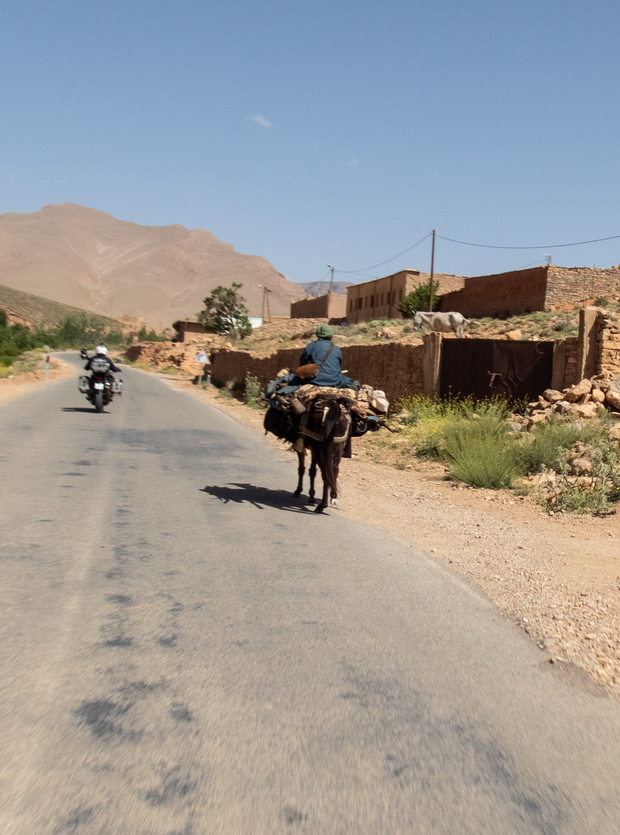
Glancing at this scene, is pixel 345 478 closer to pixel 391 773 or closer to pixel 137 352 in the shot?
pixel 391 773

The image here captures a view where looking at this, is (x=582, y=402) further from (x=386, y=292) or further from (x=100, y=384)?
(x=386, y=292)

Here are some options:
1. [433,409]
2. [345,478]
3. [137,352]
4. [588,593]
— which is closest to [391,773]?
[588,593]

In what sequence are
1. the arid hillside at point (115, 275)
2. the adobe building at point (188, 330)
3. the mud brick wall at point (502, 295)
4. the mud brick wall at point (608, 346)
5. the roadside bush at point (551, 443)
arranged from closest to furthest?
the roadside bush at point (551, 443), the mud brick wall at point (608, 346), the mud brick wall at point (502, 295), the adobe building at point (188, 330), the arid hillside at point (115, 275)

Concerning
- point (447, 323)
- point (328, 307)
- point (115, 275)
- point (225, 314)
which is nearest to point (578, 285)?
point (447, 323)

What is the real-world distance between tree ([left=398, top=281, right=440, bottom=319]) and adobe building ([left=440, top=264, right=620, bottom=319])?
4619 millimetres

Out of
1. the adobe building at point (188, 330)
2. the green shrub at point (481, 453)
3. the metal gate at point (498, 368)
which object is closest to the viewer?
the green shrub at point (481, 453)

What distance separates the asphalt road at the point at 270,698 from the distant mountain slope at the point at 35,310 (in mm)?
106451

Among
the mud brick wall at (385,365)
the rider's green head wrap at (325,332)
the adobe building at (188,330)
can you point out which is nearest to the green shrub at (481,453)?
the rider's green head wrap at (325,332)

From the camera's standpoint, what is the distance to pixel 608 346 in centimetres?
1512

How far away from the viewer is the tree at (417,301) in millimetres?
52062

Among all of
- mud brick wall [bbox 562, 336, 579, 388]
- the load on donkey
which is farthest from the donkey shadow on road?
mud brick wall [bbox 562, 336, 579, 388]

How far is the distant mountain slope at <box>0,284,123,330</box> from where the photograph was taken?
11206cm

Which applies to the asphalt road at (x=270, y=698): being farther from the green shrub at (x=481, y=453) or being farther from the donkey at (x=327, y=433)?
the green shrub at (x=481, y=453)

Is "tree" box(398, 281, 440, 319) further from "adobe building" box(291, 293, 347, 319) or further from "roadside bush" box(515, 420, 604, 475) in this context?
"roadside bush" box(515, 420, 604, 475)
